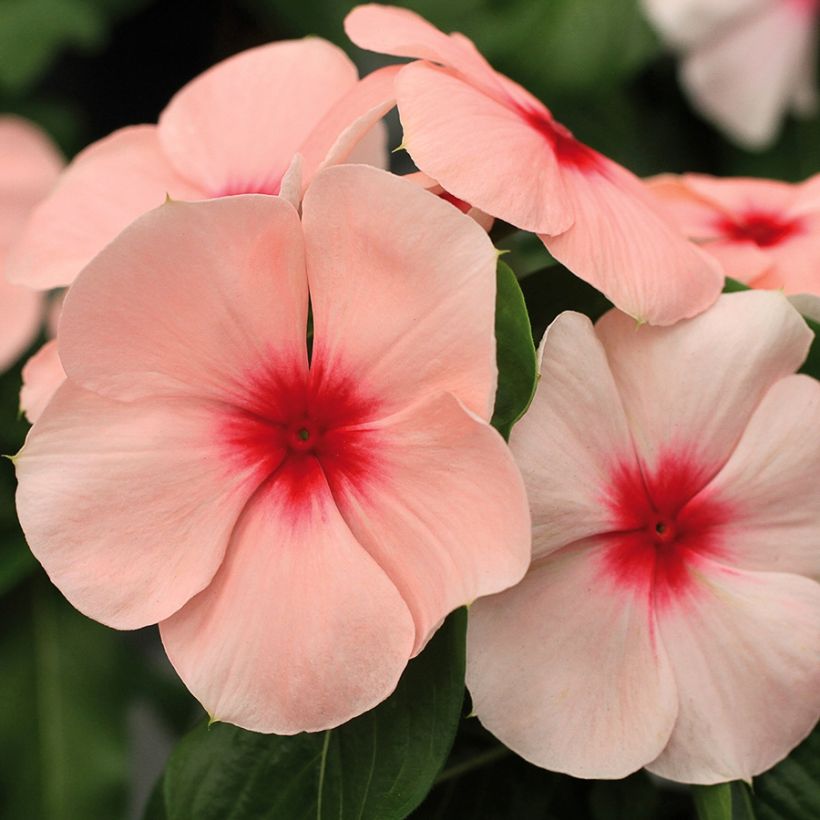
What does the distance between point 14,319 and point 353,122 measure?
0.44 m

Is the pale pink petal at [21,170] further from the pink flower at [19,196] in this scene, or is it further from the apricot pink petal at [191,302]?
the apricot pink petal at [191,302]

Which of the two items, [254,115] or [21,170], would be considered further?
[21,170]

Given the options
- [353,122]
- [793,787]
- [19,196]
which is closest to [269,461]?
[353,122]

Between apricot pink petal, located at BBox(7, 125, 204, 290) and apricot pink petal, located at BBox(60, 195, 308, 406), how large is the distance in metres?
0.10

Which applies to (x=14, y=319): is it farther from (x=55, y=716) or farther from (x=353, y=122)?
(x=353, y=122)

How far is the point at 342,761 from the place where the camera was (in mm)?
455

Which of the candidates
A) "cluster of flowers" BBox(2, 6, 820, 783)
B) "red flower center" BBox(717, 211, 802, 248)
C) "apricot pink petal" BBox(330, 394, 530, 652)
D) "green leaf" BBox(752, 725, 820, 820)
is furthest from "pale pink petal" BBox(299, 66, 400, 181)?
"green leaf" BBox(752, 725, 820, 820)

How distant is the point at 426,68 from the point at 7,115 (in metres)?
0.68

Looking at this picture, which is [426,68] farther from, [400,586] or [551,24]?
[551,24]

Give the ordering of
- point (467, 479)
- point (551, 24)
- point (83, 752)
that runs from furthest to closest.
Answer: point (551, 24) < point (83, 752) < point (467, 479)

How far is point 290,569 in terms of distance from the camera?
1.25 ft

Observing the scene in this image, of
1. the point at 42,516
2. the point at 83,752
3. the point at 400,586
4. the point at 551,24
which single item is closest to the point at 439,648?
the point at 400,586

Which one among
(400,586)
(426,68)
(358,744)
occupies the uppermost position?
(426,68)

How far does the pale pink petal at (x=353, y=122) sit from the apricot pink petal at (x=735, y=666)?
0.22 m
